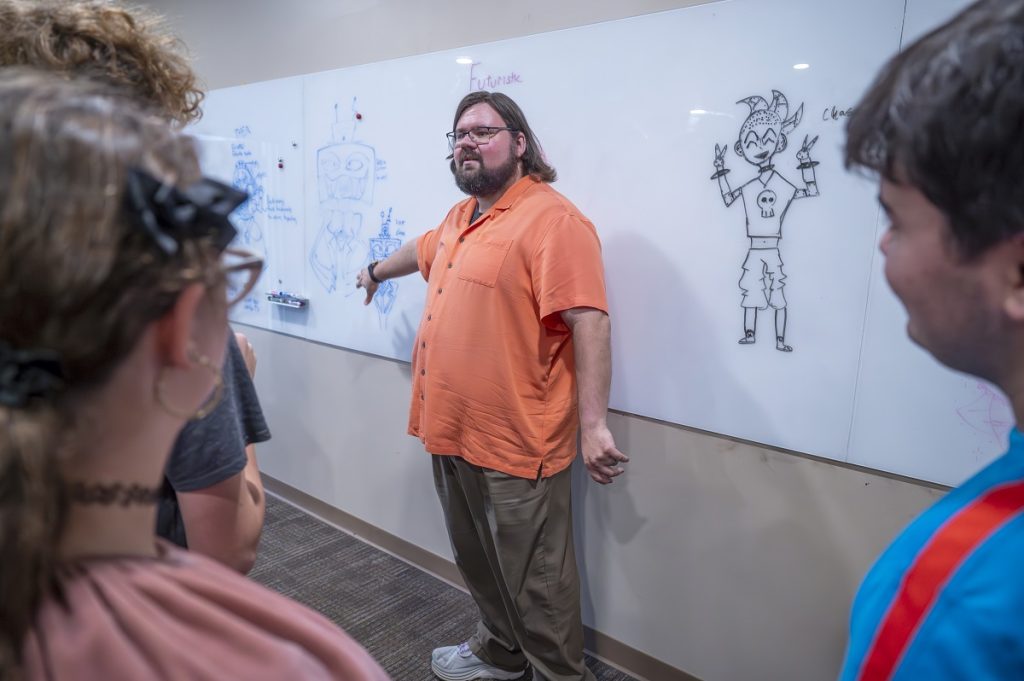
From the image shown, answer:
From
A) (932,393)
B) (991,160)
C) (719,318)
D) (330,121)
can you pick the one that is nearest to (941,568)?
Result: (991,160)

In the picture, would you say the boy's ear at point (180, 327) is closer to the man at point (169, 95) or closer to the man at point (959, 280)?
the man at point (169, 95)

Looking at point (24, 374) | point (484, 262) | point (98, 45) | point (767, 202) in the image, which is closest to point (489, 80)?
point (484, 262)

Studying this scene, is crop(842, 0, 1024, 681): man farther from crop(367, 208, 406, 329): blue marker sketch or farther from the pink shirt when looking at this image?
crop(367, 208, 406, 329): blue marker sketch

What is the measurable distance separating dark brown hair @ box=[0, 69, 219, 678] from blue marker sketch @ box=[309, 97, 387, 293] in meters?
1.95

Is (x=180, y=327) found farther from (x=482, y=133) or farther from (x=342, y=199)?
(x=342, y=199)

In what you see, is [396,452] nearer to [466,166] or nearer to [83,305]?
[466,166]

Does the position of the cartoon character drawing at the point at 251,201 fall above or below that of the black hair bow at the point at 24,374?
above

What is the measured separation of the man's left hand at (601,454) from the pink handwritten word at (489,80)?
110 centimetres

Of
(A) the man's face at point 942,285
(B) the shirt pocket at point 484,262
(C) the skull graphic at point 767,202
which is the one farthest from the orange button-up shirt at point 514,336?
(A) the man's face at point 942,285

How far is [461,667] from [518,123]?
1624mm

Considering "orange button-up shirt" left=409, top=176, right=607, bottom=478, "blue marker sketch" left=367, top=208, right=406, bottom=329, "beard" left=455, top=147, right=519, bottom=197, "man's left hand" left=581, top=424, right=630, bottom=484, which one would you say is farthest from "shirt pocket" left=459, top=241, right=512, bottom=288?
"blue marker sketch" left=367, top=208, right=406, bottom=329

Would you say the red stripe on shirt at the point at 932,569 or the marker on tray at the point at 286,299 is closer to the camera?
the red stripe on shirt at the point at 932,569

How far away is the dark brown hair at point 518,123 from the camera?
5.65 feet

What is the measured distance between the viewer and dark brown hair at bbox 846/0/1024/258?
17.4 inches
